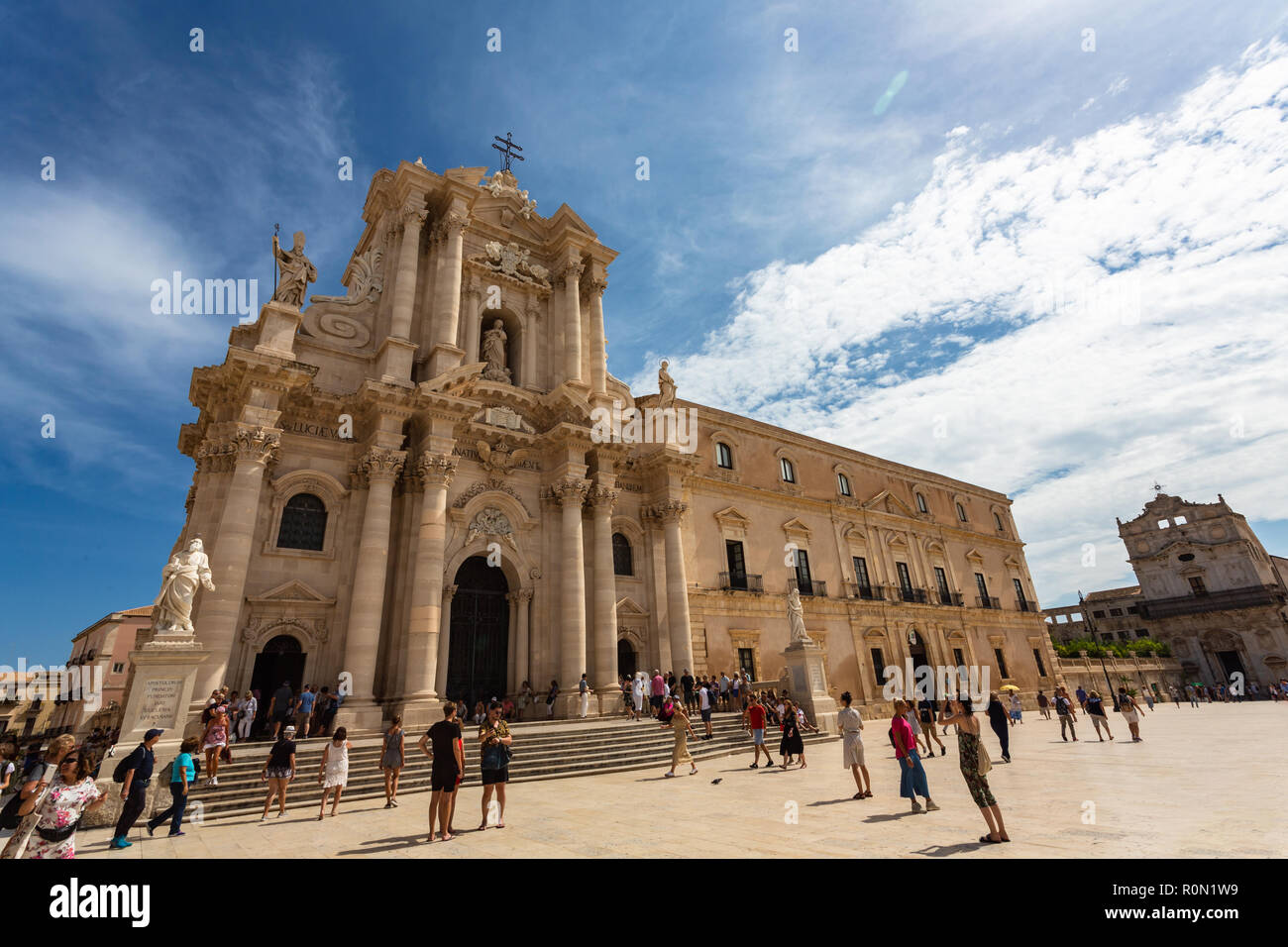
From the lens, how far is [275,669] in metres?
15.7

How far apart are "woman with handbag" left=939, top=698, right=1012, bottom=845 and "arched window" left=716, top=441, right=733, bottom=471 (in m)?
21.4

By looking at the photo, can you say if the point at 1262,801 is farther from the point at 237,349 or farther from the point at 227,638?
the point at 237,349

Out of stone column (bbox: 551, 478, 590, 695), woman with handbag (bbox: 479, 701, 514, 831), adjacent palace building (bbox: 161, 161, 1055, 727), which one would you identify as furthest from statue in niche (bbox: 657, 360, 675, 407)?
woman with handbag (bbox: 479, 701, 514, 831)

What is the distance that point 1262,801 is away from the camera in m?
7.00

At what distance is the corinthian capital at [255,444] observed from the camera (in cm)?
1496

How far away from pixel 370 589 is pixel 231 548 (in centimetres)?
327

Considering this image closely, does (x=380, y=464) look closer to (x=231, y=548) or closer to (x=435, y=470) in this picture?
(x=435, y=470)

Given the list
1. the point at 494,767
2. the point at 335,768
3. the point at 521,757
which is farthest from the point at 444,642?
the point at 494,767

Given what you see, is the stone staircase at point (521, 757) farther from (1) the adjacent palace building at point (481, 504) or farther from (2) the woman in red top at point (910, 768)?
(2) the woman in red top at point (910, 768)

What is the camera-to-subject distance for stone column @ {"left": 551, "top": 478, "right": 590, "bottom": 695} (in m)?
18.9

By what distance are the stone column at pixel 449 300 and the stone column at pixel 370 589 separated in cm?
355

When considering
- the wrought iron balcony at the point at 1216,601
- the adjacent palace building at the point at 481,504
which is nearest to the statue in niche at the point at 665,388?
the adjacent palace building at the point at 481,504

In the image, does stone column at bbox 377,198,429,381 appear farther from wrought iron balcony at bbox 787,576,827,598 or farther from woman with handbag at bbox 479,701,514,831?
wrought iron balcony at bbox 787,576,827,598

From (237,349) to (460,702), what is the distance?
37.1ft
